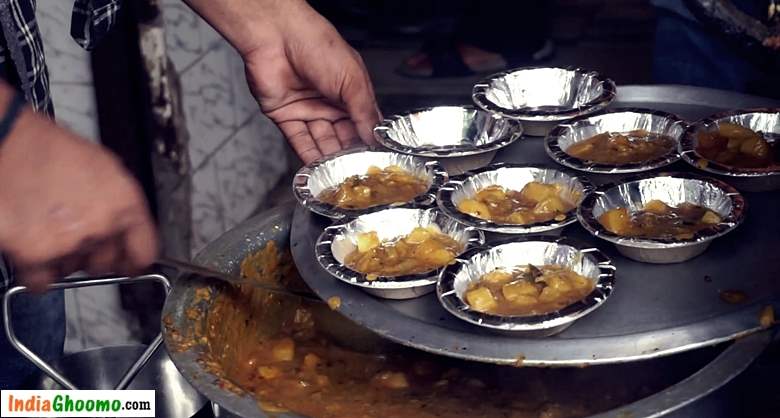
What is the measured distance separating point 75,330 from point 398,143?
1692 millimetres

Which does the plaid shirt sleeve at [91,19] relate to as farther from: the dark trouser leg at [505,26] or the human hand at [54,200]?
the dark trouser leg at [505,26]

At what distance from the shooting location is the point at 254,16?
2.51 meters

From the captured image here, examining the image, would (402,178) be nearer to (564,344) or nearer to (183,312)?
(183,312)

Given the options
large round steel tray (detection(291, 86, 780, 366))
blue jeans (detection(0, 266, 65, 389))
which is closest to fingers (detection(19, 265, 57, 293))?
large round steel tray (detection(291, 86, 780, 366))

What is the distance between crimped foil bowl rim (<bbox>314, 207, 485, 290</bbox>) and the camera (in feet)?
6.20

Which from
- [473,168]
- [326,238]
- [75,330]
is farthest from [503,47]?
[326,238]

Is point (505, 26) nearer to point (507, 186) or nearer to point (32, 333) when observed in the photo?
point (507, 186)

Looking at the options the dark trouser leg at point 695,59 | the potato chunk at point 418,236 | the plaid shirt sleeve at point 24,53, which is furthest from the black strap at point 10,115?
the dark trouser leg at point 695,59

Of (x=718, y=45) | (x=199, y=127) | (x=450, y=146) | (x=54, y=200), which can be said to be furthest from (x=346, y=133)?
(x=199, y=127)

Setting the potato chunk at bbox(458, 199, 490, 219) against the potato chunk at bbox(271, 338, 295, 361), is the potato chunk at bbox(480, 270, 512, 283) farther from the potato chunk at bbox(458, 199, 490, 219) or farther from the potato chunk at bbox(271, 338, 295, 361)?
the potato chunk at bbox(271, 338, 295, 361)

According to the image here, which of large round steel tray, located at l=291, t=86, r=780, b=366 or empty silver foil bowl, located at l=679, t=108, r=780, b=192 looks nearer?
large round steel tray, located at l=291, t=86, r=780, b=366

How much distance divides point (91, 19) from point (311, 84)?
56 cm

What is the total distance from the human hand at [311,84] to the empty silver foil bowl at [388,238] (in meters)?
0.40

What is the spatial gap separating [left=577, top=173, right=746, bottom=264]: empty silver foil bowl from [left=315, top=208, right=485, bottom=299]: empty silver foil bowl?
25 cm
